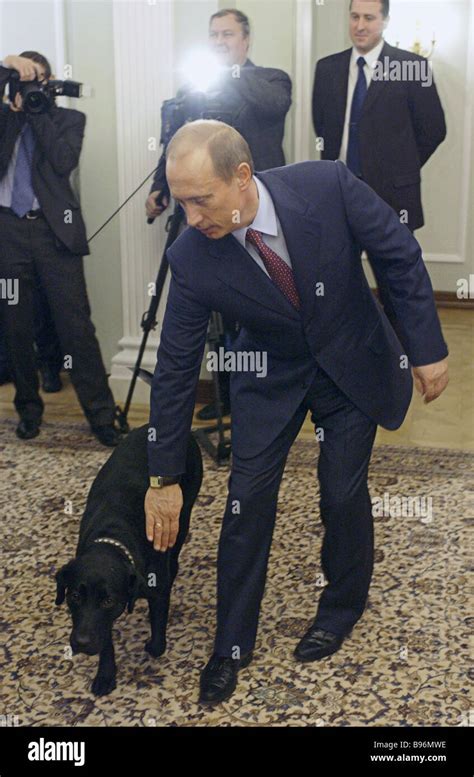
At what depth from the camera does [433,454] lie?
12.9ft

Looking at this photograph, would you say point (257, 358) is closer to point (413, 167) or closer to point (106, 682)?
point (106, 682)

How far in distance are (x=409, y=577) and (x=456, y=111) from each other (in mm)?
3918

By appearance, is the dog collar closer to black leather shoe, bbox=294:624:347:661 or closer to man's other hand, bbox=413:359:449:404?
black leather shoe, bbox=294:624:347:661

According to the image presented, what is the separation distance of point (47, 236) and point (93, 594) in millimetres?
2168

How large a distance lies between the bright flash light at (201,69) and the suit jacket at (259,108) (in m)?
0.08

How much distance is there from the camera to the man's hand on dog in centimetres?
219

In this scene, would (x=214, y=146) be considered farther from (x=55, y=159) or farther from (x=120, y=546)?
(x=55, y=159)

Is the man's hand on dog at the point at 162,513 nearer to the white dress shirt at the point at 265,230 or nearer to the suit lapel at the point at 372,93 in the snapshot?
the white dress shirt at the point at 265,230

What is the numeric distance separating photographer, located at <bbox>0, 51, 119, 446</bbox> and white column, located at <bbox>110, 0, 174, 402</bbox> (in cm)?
42

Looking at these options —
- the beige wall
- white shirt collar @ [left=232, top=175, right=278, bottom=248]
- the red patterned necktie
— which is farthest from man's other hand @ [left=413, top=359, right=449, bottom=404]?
the beige wall

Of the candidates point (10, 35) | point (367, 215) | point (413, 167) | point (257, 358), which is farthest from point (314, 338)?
point (10, 35)

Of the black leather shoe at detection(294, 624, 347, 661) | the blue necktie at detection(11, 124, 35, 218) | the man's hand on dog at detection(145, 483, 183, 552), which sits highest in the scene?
the blue necktie at detection(11, 124, 35, 218)

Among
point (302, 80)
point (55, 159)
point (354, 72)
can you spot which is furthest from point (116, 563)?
point (302, 80)

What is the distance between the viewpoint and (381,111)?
4062 mm
